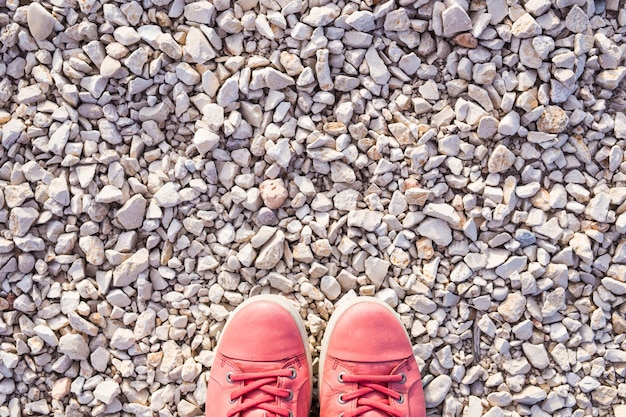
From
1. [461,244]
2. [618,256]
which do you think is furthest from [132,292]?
[618,256]

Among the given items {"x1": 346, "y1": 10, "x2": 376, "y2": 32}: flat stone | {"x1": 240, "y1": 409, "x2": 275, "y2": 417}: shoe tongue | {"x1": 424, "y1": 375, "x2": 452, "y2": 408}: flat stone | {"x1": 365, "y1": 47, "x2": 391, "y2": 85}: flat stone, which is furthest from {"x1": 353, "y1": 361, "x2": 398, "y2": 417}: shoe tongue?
{"x1": 346, "y1": 10, "x2": 376, "y2": 32}: flat stone

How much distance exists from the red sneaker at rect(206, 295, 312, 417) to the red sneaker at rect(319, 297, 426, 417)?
0.07 m

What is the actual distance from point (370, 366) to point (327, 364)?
0.31 feet

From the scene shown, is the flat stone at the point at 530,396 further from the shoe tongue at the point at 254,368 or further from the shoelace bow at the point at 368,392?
the shoe tongue at the point at 254,368

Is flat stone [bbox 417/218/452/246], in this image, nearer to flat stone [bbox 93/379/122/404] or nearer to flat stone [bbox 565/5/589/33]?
flat stone [bbox 565/5/589/33]

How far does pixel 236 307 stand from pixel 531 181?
71 cm

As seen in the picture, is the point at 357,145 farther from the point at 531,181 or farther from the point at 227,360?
the point at 227,360

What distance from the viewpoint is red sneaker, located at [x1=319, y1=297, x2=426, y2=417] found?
1246 millimetres

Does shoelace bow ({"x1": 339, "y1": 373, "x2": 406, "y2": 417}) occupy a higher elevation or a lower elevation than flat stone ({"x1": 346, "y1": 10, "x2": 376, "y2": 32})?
lower

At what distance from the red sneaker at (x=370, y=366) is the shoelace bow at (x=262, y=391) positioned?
98 mm

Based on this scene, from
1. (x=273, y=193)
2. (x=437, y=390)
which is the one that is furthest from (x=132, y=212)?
(x=437, y=390)

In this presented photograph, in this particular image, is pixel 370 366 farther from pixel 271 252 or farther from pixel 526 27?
pixel 526 27

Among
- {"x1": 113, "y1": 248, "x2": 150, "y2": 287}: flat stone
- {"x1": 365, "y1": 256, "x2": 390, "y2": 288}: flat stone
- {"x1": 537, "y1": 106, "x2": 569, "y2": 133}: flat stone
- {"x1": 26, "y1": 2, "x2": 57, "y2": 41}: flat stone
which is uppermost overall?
{"x1": 26, "y1": 2, "x2": 57, "y2": 41}: flat stone

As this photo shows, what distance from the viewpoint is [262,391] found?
124 centimetres
